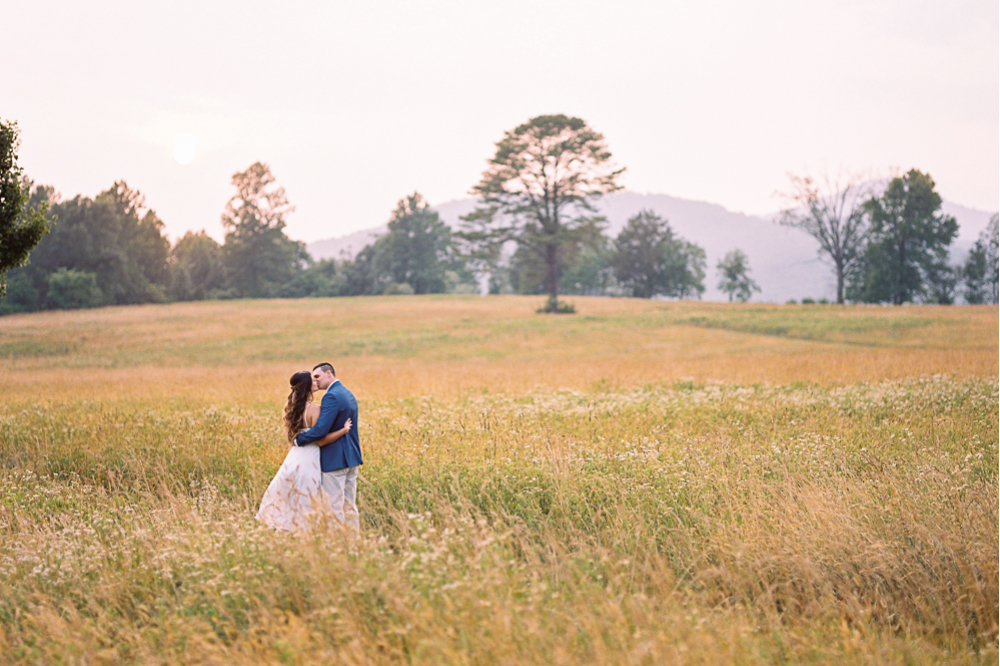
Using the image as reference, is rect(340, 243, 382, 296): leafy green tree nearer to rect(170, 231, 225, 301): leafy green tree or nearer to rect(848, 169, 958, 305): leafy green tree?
rect(170, 231, 225, 301): leafy green tree

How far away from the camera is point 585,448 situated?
28.1 feet

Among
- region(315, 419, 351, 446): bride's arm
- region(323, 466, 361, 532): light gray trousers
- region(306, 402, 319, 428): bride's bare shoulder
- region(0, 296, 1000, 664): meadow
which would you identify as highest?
region(306, 402, 319, 428): bride's bare shoulder

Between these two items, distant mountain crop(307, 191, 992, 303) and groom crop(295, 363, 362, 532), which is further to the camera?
distant mountain crop(307, 191, 992, 303)

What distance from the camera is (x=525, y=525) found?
628 centimetres

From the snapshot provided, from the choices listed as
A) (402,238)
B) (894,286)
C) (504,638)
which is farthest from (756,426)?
(402,238)

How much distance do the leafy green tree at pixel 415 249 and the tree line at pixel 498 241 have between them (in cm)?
524

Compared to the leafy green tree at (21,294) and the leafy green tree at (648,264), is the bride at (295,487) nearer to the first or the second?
the leafy green tree at (21,294)

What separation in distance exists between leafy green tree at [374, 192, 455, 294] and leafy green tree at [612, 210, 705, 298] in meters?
22.2

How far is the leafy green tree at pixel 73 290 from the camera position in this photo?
77.4 ft

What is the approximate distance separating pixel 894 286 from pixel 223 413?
166ft

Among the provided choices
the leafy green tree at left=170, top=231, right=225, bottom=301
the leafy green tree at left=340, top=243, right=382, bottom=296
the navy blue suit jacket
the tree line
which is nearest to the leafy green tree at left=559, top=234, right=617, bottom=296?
the tree line

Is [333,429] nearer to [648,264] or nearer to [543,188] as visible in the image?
[543,188]

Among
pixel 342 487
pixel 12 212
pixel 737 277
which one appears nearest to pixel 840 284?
pixel 737 277

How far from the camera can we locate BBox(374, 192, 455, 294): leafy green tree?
263 ft
